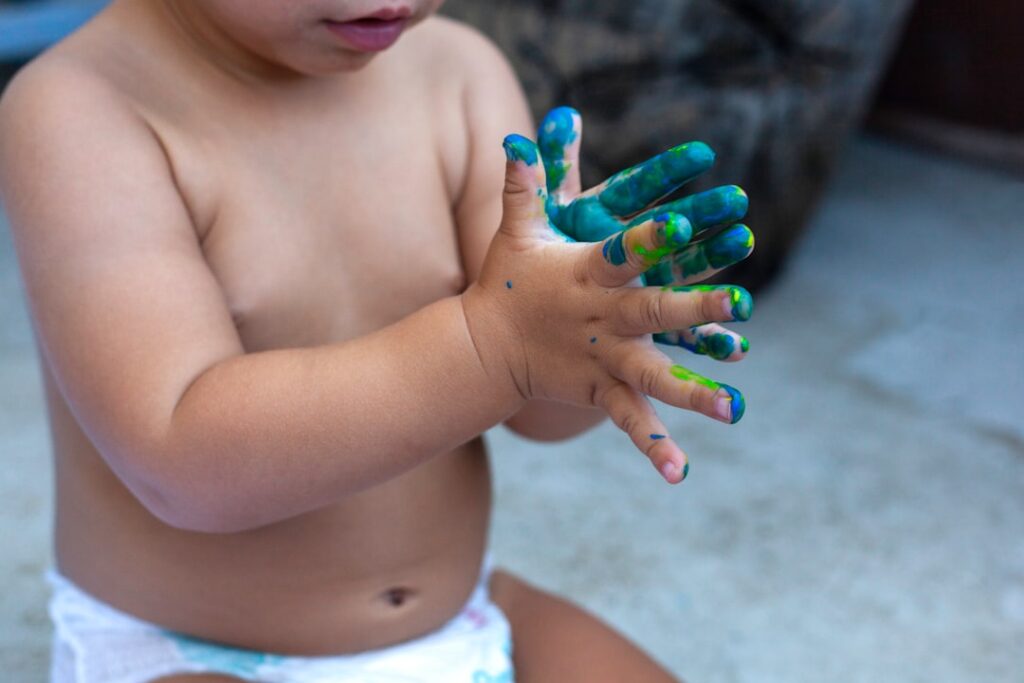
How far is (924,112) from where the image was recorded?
294 centimetres

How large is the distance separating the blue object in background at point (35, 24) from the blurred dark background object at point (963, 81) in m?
1.92

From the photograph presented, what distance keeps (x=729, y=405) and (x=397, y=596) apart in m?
0.37

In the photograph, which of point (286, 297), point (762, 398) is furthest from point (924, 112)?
point (286, 297)

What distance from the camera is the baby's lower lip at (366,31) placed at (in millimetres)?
714

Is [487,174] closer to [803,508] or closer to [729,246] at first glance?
[729,246]

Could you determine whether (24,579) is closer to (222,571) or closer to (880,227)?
(222,571)

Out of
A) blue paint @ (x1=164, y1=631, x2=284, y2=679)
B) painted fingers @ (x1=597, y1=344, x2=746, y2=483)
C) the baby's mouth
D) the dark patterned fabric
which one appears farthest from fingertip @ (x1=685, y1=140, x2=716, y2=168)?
the dark patterned fabric

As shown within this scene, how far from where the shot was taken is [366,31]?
0.72 meters

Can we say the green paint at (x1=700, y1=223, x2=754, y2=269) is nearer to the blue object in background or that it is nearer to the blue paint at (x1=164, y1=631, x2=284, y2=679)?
the blue paint at (x1=164, y1=631, x2=284, y2=679)

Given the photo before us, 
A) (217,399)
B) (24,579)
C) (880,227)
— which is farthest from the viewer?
(880,227)

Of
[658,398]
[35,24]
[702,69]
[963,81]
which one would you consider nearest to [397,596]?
[658,398]

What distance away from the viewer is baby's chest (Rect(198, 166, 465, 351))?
76cm

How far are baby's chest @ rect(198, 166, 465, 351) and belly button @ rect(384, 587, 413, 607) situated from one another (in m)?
0.19

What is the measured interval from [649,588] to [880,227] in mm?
1379
